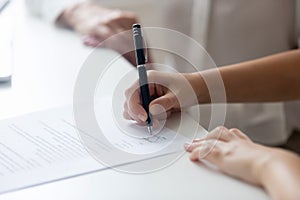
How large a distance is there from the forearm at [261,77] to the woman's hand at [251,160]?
25cm

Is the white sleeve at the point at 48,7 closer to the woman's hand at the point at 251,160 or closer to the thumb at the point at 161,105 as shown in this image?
the thumb at the point at 161,105

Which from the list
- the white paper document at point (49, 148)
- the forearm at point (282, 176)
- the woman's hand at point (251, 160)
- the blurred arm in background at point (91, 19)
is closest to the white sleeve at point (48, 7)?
the blurred arm in background at point (91, 19)

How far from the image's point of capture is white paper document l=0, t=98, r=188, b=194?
0.68 meters

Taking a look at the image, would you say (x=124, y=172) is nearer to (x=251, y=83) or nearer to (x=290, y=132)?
(x=251, y=83)

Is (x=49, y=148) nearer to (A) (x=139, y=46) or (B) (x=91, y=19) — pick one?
(A) (x=139, y=46)

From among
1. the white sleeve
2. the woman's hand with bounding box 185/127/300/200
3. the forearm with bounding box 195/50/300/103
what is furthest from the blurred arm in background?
the woman's hand with bounding box 185/127/300/200

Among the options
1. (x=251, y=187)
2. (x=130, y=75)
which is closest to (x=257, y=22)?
(x=130, y=75)

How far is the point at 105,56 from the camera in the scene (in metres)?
1.14

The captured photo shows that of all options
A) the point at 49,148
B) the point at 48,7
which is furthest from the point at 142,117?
the point at 48,7

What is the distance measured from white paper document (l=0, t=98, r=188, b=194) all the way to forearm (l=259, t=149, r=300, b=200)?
15cm

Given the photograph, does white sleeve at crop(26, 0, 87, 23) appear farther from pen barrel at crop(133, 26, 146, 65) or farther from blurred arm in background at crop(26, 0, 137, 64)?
pen barrel at crop(133, 26, 146, 65)

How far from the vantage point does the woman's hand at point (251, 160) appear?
598mm

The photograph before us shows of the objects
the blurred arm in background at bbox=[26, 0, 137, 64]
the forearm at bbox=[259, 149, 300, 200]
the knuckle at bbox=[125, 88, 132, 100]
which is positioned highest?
the blurred arm in background at bbox=[26, 0, 137, 64]

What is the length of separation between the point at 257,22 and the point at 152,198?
975mm
